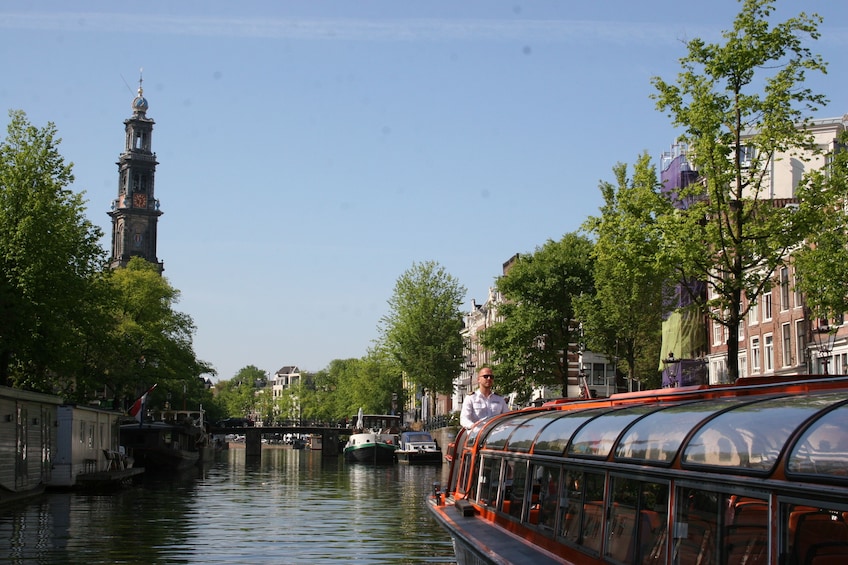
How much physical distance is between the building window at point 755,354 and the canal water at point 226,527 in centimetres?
1641

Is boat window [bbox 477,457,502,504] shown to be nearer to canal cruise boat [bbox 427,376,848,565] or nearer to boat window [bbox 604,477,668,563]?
canal cruise boat [bbox 427,376,848,565]

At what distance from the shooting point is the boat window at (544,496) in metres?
12.6

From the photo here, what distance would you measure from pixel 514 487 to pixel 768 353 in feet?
130

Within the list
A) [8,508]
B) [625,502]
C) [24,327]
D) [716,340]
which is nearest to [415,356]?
[716,340]

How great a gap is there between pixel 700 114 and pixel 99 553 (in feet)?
60.3

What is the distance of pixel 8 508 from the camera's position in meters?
33.8

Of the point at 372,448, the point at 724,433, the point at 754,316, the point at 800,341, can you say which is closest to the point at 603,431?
the point at 724,433

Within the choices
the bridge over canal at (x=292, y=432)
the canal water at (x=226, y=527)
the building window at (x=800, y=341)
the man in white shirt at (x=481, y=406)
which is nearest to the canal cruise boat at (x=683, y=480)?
the man in white shirt at (x=481, y=406)

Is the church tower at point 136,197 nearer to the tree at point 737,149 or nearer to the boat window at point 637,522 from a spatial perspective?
the tree at point 737,149

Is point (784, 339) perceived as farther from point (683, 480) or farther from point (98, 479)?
point (683, 480)

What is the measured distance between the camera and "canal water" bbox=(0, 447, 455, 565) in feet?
76.0

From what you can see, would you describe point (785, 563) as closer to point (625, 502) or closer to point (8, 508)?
point (625, 502)

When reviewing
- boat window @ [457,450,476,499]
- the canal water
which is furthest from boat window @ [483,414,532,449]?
the canal water

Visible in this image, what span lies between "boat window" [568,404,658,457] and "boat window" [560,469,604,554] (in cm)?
22
